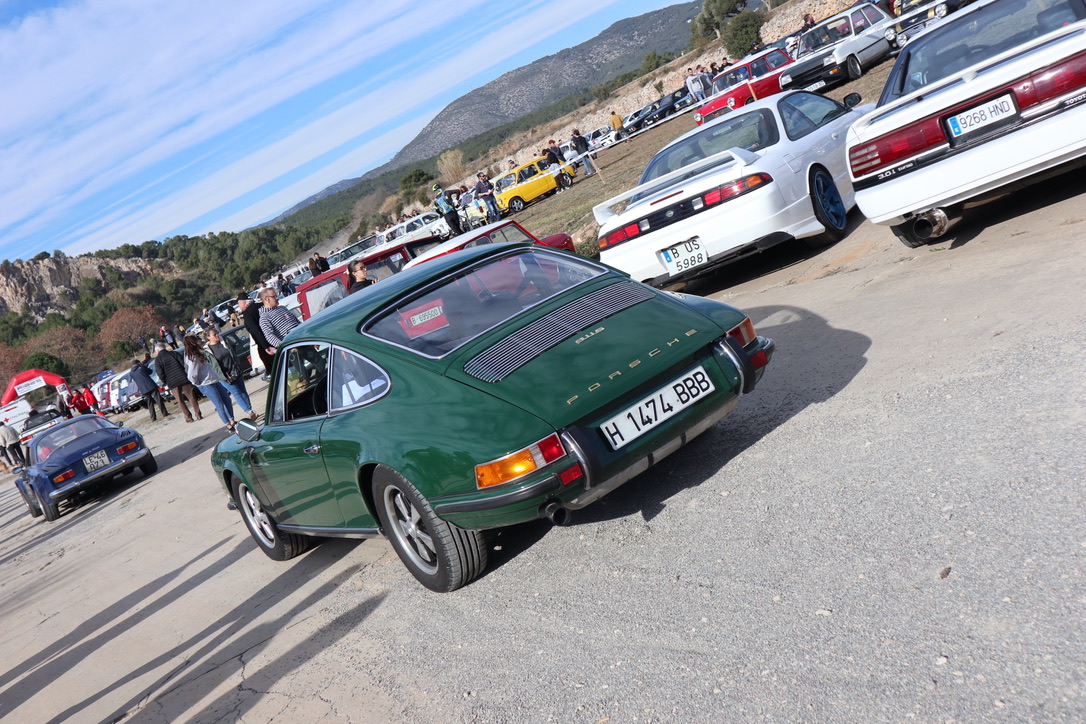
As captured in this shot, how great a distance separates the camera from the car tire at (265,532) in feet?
19.7

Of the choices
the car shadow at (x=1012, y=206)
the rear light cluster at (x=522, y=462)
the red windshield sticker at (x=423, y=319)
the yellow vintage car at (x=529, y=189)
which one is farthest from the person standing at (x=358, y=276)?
the yellow vintage car at (x=529, y=189)

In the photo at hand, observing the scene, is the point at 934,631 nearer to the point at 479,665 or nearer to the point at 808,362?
the point at 479,665

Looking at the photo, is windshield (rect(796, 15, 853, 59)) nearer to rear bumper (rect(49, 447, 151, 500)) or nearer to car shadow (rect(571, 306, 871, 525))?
rear bumper (rect(49, 447, 151, 500))

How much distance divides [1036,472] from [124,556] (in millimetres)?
7911

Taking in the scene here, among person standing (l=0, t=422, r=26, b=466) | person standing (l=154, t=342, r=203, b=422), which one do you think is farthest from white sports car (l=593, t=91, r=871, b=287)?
person standing (l=0, t=422, r=26, b=466)

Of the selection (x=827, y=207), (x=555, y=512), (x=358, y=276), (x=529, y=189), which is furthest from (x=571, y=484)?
(x=529, y=189)

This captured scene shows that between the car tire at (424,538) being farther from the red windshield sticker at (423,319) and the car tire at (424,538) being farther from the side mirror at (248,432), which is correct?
the side mirror at (248,432)

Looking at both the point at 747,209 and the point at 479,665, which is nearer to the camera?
the point at 479,665

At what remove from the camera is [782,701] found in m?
2.66

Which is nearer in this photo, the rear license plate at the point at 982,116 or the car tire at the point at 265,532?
the rear license plate at the point at 982,116

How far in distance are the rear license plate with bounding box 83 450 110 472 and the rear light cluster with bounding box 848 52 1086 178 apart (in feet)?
37.2

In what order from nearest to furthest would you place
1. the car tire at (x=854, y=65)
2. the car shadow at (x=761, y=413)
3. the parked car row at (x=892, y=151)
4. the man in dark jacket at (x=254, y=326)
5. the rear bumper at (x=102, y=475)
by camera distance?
the car shadow at (x=761, y=413) → the parked car row at (x=892, y=151) → the rear bumper at (x=102, y=475) → the man in dark jacket at (x=254, y=326) → the car tire at (x=854, y=65)

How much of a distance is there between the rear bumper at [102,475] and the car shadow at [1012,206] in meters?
11.4

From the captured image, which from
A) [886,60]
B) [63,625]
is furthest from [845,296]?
[886,60]
